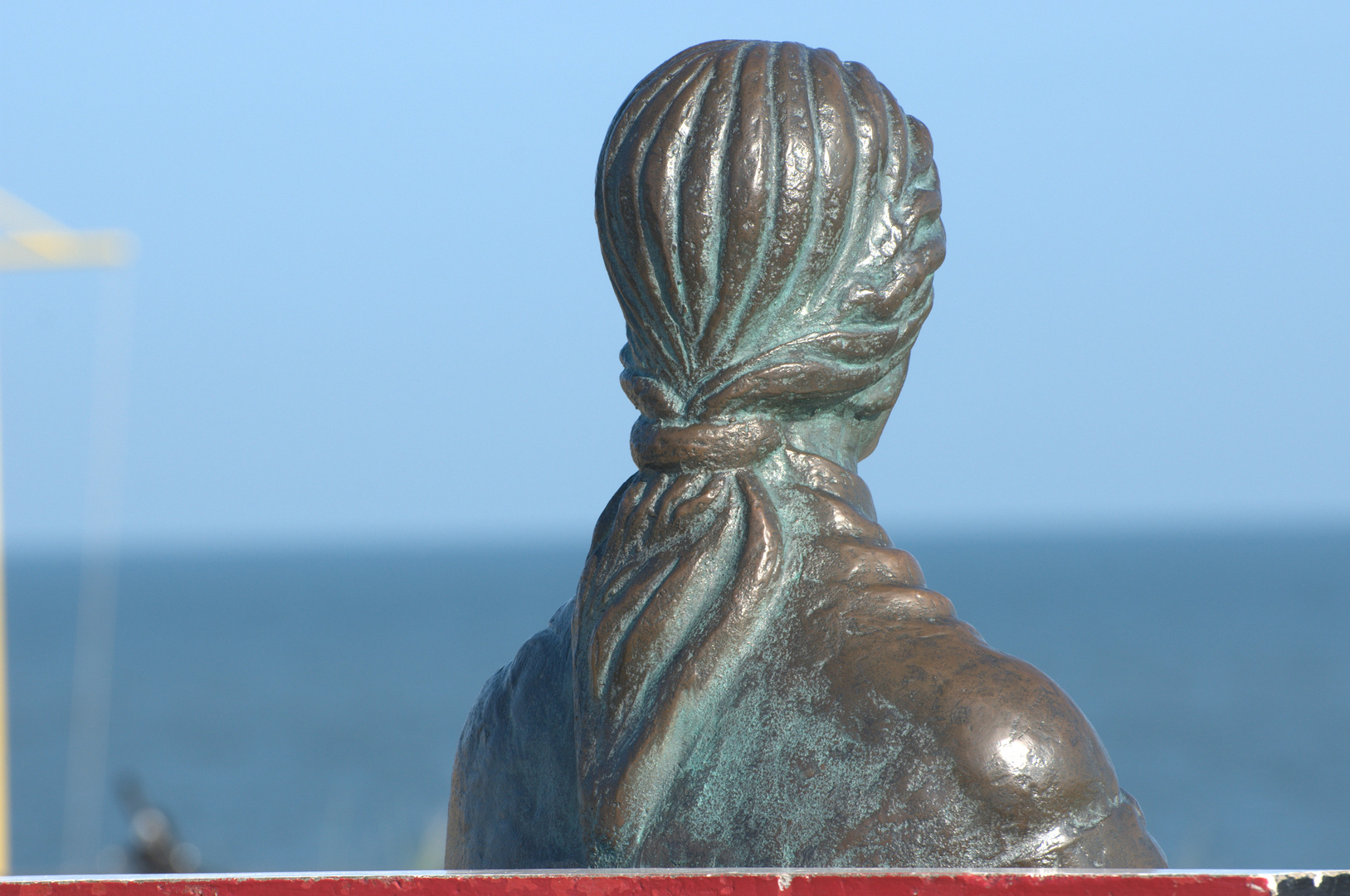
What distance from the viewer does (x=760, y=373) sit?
2449 mm

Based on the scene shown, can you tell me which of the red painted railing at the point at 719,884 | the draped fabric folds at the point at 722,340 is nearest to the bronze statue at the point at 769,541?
the draped fabric folds at the point at 722,340

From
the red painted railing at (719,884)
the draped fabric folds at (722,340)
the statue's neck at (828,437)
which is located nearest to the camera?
the red painted railing at (719,884)

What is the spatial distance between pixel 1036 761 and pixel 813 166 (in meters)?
0.92

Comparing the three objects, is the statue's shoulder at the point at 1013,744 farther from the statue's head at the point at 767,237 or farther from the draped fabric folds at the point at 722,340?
the statue's head at the point at 767,237

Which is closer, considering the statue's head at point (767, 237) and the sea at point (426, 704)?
the statue's head at point (767, 237)

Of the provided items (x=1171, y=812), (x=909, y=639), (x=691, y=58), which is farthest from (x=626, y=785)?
(x=1171, y=812)

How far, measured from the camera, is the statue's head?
2449 millimetres

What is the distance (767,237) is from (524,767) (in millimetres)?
978

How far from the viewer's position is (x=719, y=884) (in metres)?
1.94

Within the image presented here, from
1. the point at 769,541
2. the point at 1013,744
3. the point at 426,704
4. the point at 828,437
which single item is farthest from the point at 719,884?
the point at 426,704

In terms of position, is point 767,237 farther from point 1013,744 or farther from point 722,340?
point 1013,744

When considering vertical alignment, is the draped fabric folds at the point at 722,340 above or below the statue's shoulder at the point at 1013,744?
above

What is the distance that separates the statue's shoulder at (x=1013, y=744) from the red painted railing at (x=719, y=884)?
29 centimetres

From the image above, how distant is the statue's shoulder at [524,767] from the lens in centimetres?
265
